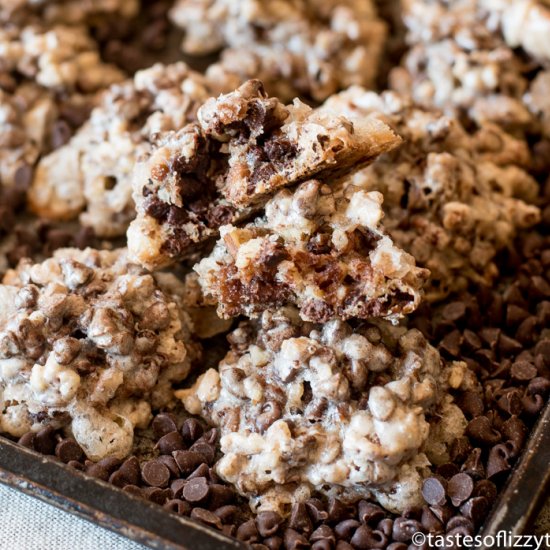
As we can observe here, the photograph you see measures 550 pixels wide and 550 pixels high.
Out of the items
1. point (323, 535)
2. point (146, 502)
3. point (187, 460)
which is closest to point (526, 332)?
point (323, 535)

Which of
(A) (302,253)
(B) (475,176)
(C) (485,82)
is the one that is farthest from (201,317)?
(C) (485,82)

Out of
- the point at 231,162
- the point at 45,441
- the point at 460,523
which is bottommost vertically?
the point at 45,441

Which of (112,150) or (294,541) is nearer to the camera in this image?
(294,541)

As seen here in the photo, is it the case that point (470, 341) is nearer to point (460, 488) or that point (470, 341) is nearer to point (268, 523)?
point (460, 488)

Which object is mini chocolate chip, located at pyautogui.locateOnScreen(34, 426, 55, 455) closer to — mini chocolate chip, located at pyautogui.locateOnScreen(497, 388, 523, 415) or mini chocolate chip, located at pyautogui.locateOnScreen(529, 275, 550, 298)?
mini chocolate chip, located at pyautogui.locateOnScreen(497, 388, 523, 415)

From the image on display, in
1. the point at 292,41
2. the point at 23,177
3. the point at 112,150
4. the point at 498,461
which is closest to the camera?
the point at 498,461

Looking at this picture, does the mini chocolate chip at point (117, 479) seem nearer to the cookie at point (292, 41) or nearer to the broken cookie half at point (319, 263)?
the broken cookie half at point (319, 263)

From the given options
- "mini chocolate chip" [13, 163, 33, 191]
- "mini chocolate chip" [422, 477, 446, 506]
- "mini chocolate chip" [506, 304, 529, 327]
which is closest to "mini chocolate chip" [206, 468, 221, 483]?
"mini chocolate chip" [422, 477, 446, 506]

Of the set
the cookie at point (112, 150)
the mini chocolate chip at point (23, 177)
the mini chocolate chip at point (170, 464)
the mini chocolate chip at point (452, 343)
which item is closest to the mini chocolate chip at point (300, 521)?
the mini chocolate chip at point (170, 464)

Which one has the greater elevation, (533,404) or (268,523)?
(533,404)
